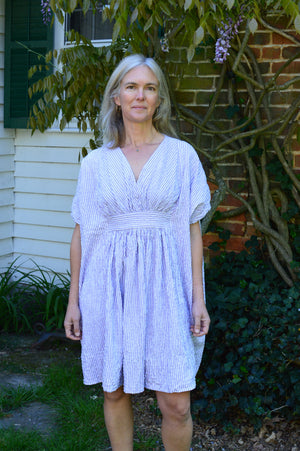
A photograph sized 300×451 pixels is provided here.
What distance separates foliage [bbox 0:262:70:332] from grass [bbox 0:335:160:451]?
481 mm

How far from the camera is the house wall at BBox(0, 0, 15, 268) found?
5.19m

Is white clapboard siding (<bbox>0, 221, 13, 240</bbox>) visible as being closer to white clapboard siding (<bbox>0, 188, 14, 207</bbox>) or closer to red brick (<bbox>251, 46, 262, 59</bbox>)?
white clapboard siding (<bbox>0, 188, 14, 207</bbox>)

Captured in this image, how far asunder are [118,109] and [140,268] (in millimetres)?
761

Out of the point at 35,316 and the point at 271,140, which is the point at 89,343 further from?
the point at 35,316

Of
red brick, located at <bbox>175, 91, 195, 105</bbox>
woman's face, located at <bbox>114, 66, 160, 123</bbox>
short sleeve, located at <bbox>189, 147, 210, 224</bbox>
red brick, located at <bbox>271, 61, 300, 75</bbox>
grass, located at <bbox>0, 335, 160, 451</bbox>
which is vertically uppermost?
red brick, located at <bbox>271, 61, 300, 75</bbox>

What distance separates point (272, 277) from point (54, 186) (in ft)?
7.70

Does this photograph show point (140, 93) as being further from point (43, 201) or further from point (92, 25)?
point (43, 201)

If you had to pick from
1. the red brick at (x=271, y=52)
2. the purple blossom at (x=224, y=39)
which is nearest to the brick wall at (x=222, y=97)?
the red brick at (x=271, y=52)

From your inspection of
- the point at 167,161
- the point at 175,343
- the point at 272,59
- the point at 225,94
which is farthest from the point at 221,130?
the point at 175,343

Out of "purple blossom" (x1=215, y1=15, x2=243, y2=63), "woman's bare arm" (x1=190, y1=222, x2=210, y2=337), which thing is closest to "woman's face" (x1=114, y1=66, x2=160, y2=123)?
"woman's bare arm" (x1=190, y1=222, x2=210, y2=337)

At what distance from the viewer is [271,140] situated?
11.8 feet

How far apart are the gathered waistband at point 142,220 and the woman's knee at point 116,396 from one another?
699 mm

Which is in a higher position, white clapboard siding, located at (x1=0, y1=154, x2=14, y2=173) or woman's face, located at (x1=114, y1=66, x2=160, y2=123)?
woman's face, located at (x1=114, y1=66, x2=160, y2=123)

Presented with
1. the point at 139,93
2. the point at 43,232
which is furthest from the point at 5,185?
the point at 139,93
